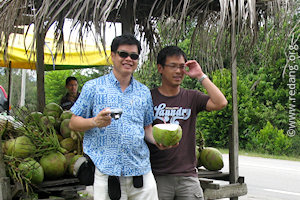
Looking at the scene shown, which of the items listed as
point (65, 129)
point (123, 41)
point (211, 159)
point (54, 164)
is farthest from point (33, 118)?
point (211, 159)

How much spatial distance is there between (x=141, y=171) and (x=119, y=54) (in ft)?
2.55

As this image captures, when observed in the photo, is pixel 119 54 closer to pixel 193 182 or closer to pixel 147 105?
pixel 147 105

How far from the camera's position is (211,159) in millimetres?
3998

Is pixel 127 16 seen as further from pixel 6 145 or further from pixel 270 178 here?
pixel 270 178

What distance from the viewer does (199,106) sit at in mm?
2945

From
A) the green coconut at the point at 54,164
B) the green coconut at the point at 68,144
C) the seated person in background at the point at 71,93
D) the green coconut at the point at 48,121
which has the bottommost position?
the green coconut at the point at 54,164

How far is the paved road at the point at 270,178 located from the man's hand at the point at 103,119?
496 centimetres

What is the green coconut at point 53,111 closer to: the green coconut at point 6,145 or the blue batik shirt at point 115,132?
the green coconut at point 6,145

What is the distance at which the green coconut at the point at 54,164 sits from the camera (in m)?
3.13

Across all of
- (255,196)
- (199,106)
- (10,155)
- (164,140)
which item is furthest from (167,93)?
(255,196)

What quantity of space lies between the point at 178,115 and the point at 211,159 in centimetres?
133

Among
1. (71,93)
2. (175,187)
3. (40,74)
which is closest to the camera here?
(175,187)

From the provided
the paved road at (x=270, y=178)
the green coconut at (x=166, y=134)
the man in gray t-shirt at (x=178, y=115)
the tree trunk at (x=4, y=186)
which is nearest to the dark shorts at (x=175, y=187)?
the man in gray t-shirt at (x=178, y=115)

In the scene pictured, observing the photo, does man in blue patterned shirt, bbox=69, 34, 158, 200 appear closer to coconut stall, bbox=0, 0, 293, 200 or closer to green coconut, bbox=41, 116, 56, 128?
coconut stall, bbox=0, 0, 293, 200
